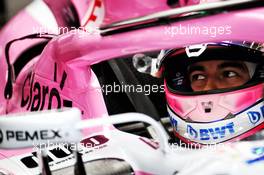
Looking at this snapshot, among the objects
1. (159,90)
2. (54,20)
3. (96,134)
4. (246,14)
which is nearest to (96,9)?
(54,20)

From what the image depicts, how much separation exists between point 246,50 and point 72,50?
0.34 metres

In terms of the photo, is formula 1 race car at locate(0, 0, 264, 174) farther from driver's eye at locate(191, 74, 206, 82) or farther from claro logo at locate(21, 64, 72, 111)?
driver's eye at locate(191, 74, 206, 82)

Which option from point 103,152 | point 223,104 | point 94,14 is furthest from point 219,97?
point 94,14

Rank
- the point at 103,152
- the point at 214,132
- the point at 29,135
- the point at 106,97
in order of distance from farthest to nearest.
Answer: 1. the point at 106,97
2. the point at 214,132
3. the point at 103,152
4. the point at 29,135

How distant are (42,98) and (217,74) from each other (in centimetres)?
36

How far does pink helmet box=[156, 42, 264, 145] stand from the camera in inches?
43.6

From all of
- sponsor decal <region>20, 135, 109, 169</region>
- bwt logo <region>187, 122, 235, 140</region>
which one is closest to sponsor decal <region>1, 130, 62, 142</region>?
sponsor decal <region>20, 135, 109, 169</region>

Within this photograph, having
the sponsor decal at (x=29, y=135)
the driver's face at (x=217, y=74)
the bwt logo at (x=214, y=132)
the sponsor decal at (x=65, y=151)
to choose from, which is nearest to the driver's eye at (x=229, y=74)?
the driver's face at (x=217, y=74)

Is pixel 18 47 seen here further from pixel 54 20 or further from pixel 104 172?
pixel 104 172

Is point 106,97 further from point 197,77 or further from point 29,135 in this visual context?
point 29,135

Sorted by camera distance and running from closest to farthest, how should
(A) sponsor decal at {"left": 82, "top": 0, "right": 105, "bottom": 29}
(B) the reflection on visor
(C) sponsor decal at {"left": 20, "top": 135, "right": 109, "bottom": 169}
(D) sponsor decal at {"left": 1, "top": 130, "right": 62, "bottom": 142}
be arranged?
(D) sponsor decal at {"left": 1, "top": 130, "right": 62, "bottom": 142} < (C) sponsor decal at {"left": 20, "top": 135, "right": 109, "bottom": 169} < (B) the reflection on visor < (A) sponsor decal at {"left": 82, "top": 0, "right": 105, "bottom": 29}

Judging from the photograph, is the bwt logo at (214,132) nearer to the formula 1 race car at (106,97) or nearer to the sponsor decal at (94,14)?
the formula 1 race car at (106,97)

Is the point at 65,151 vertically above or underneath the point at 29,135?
underneath

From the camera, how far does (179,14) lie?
874 millimetres
